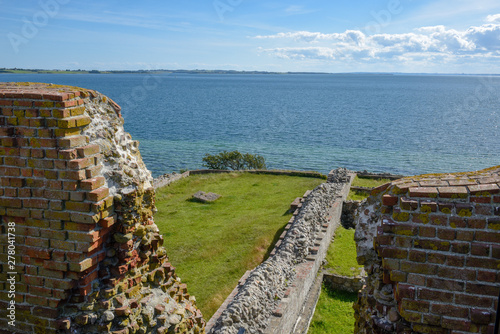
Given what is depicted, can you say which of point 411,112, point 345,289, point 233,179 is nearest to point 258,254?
point 345,289

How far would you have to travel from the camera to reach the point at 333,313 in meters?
11.4

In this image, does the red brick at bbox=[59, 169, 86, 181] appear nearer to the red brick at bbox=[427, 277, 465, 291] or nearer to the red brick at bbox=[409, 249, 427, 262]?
the red brick at bbox=[409, 249, 427, 262]

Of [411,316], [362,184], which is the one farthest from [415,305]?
[362,184]

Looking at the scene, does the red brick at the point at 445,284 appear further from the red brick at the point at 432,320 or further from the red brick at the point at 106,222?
the red brick at the point at 106,222

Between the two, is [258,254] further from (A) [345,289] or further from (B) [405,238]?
(B) [405,238]

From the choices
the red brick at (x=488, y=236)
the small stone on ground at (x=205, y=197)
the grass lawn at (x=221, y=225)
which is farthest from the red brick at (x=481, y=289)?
the small stone on ground at (x=205, y=197)

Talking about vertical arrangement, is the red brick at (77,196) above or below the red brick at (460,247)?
above

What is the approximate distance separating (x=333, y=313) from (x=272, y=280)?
7.69ft

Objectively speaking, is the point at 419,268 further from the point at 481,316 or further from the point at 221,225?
the point at 221,225

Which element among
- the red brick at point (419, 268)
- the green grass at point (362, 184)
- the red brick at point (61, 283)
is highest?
the red brick at point (419, 268)

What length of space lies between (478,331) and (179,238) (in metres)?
14.9

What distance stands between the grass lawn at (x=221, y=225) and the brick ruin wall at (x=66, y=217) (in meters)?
7.65

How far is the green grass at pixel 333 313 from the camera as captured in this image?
34.9 feet

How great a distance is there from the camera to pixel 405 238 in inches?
137
